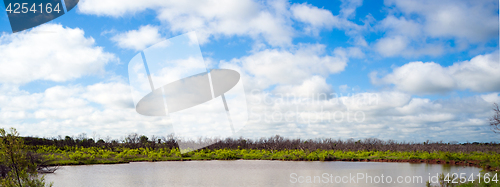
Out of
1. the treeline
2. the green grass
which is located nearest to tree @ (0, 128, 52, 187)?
the green grass

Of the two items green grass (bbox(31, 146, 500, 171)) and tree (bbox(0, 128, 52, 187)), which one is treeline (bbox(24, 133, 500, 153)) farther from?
tree (bbox(0, 128, 52, 187))

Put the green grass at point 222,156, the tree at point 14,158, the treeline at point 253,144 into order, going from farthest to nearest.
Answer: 1. the treeline at point 253,144
2. the green grass at point 222,156
3. the tree at point 14,158

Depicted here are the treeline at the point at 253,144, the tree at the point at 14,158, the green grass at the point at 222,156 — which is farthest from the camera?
the treeline at the point at 253,144

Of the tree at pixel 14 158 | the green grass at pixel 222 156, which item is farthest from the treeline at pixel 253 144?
the tree at pixel 14 158

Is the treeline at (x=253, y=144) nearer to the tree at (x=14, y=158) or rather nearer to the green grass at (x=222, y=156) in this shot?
the green grass at (x=222, y=156)

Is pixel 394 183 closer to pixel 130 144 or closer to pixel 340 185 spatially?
pixel 340 185

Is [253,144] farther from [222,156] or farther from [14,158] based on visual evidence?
[14,158]

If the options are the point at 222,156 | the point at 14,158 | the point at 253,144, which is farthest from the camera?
the point at 253,144

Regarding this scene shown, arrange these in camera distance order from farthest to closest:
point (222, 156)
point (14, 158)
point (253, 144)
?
point (253, 144), point (222, 156), point (14, 158)

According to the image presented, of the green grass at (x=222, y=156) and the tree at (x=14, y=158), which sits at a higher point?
the tree at (x=14, y=158)

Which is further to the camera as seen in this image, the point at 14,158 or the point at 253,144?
the point at 253,144

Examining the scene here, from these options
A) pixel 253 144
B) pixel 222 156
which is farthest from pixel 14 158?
pixel 253 144

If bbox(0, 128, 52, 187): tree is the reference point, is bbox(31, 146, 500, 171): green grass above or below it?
below

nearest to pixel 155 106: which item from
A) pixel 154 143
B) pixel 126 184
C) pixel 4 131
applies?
pixel 126 184
